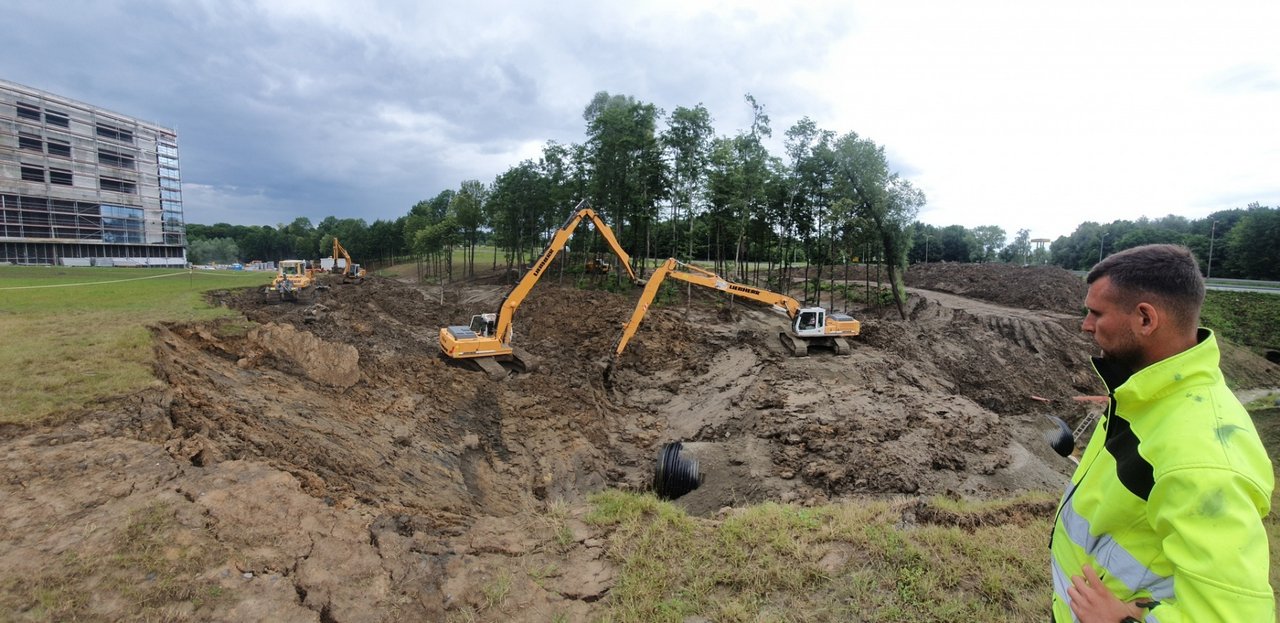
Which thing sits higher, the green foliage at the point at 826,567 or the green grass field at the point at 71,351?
the green grass field at the point at 71,351

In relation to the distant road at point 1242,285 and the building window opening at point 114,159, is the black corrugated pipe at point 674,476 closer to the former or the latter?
the distant road at point 1242,285

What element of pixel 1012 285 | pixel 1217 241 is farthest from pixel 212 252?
pixel 1217 241

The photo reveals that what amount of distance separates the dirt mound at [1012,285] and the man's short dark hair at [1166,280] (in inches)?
1116

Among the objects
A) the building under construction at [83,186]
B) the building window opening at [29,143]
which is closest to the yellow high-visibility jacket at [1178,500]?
the building under construction at [83,186]

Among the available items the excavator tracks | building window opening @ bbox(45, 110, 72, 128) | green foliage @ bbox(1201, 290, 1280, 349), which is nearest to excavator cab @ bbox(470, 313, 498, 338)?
the excavator tracks

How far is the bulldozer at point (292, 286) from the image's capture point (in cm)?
2439

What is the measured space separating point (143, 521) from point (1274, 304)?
39260 mm

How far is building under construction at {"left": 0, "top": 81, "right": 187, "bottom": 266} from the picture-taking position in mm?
48719

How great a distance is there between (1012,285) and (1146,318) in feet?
121

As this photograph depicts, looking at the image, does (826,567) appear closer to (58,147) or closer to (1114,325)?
(1114,325)

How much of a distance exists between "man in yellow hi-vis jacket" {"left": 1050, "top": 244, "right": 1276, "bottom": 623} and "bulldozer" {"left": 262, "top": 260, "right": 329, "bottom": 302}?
28.7 metres

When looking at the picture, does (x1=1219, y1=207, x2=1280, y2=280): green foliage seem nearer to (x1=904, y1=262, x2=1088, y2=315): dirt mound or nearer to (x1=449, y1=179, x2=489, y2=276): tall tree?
(x1=904, y1=262, x2=1088, y2=315): dirt mound

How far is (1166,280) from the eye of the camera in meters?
1.81

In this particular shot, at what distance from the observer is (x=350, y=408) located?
386 inches
